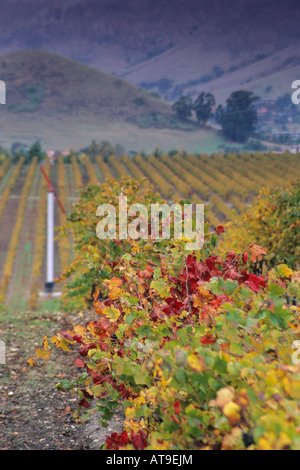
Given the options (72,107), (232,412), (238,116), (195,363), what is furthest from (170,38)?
(232,412)

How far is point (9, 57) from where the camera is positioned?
13338 cm

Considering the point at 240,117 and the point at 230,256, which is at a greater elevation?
the point at 240,117

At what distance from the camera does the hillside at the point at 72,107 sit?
110938mm

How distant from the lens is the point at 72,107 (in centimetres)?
12331

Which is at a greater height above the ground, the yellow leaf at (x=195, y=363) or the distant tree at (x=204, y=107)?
the distant tree at (x=204, y=107)

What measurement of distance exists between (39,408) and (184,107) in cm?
10015

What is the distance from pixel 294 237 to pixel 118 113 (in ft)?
381

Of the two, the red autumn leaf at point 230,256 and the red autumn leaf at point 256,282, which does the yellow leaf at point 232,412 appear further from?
the red autumn leaf at point 230,256

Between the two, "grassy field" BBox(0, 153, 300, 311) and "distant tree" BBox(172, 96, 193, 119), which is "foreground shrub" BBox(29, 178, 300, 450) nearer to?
"grassy field" BBox(0, 153, 300, 311)

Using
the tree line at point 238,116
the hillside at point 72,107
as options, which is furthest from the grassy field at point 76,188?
the hillside at point 72,107

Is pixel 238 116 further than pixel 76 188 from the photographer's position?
Yes

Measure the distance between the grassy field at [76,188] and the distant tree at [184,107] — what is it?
122ft

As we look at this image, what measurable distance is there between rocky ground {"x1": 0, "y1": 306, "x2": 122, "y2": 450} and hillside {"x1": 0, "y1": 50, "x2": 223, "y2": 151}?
95.8 m

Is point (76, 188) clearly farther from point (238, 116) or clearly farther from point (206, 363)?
point (238, 116)
